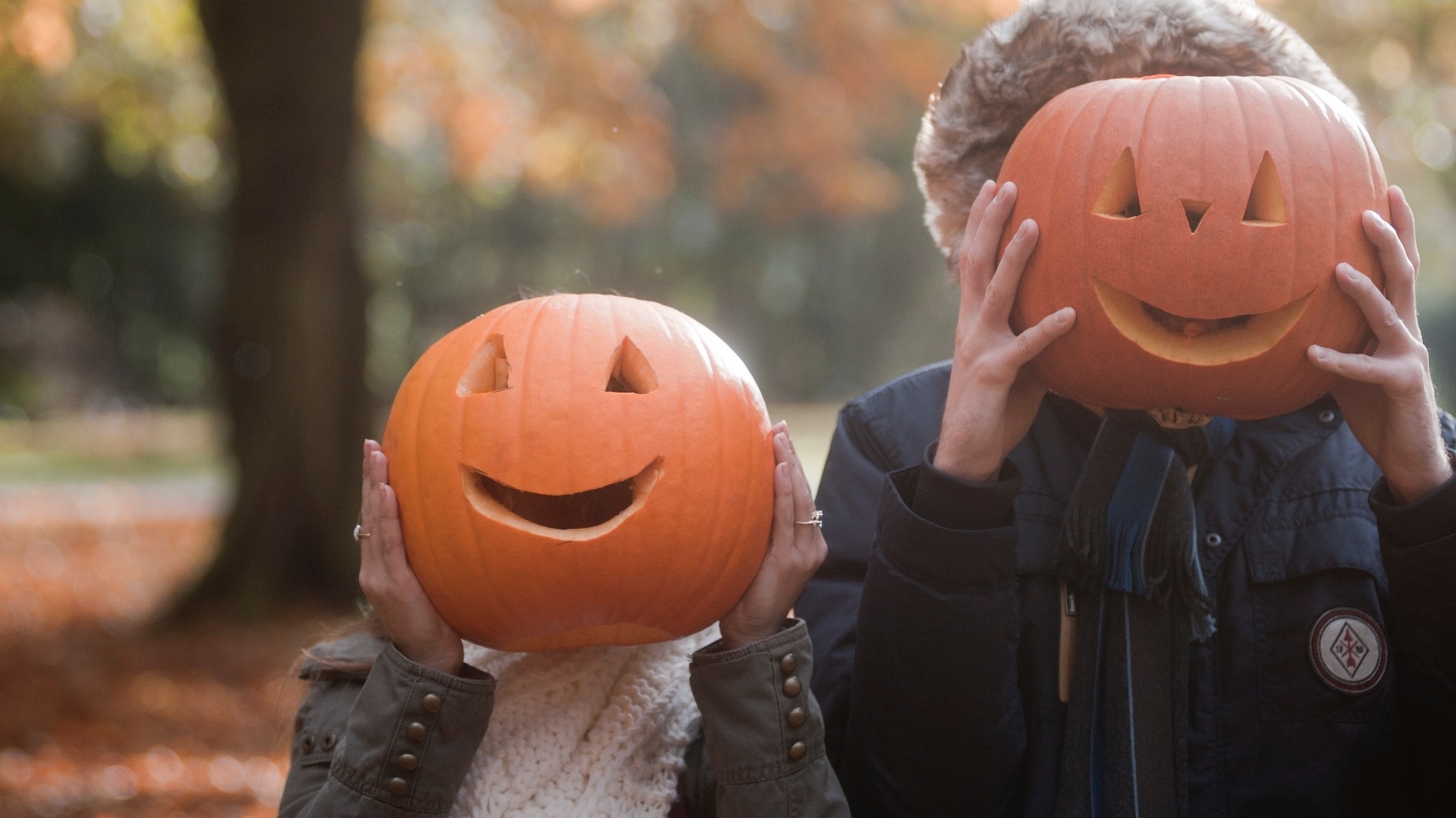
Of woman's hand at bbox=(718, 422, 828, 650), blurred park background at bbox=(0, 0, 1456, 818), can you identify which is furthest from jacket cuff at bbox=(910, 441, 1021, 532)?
blurred park background at bbox=(0, 0, 1456, 818)

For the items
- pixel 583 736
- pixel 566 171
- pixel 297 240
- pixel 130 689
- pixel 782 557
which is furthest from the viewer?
pixel 566 171

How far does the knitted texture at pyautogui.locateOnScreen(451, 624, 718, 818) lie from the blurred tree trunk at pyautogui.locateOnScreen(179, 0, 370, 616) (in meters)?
6.30

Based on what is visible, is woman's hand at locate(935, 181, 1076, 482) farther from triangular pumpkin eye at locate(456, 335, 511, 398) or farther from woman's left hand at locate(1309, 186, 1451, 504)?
triangular pumpkin eye at locate(456, 335, 511, 398)

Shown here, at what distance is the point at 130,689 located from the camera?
717 centimetres

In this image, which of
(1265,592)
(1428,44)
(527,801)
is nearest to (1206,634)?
(1265,592)

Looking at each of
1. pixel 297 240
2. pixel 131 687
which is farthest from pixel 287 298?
pixel 131 687

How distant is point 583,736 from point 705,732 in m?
0.27

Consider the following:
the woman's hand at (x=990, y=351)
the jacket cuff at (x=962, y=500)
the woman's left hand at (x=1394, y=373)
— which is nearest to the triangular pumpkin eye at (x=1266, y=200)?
the woman's left hand at (x=1394, y=373)

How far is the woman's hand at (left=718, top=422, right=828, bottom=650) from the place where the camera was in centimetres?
225

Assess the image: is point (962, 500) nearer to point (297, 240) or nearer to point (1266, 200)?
point (1266, 200)

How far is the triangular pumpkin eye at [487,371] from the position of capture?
7.34ft

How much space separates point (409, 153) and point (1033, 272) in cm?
3152

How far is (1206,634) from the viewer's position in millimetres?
2354

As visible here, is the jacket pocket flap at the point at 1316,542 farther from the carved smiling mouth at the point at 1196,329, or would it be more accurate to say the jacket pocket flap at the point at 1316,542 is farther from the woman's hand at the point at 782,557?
the woman's hand at the point at 782,557
